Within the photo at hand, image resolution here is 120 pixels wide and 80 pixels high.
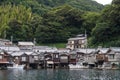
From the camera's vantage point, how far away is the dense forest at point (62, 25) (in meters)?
82.0

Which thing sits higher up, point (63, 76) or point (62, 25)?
point (62, 25)

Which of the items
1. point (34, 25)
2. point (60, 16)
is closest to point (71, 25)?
point (60, 16)

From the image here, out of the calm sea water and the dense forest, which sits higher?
the dense forest

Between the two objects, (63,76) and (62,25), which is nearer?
(63,76)

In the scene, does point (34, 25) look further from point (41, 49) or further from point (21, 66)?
point (21, 66)

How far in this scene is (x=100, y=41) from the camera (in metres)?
82.4

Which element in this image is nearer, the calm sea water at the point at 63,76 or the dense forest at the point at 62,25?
the calm sea water at the point at 63,76

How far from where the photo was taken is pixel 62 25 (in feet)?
320

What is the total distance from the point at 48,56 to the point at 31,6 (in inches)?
2024

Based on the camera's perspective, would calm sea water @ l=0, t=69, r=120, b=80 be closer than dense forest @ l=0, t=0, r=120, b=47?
Yes

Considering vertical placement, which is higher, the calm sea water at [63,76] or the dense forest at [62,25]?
the dense forest at [62,25]

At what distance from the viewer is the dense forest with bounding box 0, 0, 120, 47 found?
82000mm

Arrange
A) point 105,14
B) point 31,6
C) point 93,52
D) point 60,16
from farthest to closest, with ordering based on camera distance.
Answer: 1. point 31,6
2. point 60,16
3. point 105,14
4. point 93,52

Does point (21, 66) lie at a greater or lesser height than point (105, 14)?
lesser
